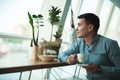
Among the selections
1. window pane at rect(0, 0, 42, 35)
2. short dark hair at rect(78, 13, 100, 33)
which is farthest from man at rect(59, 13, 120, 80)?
window pane at rect(0, 0, 42, 35)

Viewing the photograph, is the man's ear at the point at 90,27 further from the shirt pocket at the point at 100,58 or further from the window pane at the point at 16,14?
the window pane at the point at 16,14

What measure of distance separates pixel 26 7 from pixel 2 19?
0.48 m

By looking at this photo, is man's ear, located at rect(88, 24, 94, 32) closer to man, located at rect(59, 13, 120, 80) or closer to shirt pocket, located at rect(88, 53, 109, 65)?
man, located at rect(59, 13, 120, 80)

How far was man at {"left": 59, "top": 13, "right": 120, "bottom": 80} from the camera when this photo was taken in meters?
2.17

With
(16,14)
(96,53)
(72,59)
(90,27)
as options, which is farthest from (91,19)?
(16,14)

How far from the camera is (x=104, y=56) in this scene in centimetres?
229

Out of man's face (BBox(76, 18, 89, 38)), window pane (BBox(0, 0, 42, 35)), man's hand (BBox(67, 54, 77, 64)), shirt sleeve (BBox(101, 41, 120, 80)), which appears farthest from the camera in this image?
window pane (BBox(0, 0, 42, 35))

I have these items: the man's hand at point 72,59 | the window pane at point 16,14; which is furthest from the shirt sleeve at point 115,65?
the window pane at point 16,14

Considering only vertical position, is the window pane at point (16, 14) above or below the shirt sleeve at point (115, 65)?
above

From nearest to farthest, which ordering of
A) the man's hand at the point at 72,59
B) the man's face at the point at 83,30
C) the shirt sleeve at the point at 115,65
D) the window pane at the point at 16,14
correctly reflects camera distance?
the shirt sleeve at the point at 115,65 < the man's hand at the point at 72,59 < the man's face at the point at 83,30 < the window pane at the point at 16,14

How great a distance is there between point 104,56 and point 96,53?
4.3 inches

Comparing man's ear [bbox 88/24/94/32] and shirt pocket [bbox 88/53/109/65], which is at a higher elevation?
man's ear [bbox 88/24/94/32]

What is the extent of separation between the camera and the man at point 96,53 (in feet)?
7.11

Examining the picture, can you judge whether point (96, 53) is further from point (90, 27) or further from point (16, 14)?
point (16, 14)
